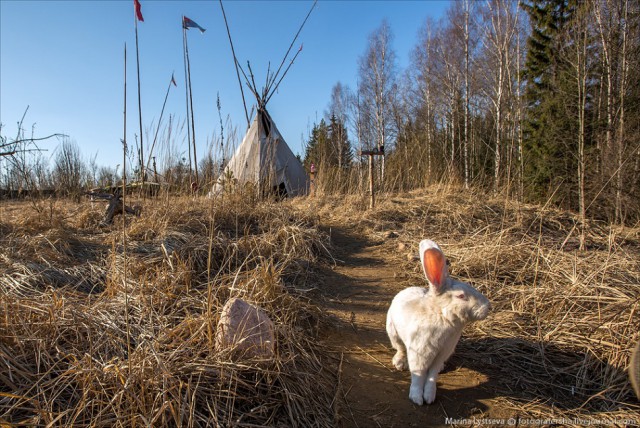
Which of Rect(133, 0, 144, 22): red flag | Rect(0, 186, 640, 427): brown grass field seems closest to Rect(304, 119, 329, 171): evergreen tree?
Rect(0, 186, 640, 427): brown grass field

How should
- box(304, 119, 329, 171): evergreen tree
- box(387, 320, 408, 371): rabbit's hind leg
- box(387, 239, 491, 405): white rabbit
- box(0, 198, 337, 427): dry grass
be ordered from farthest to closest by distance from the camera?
box(304, 119, 329, 171): evergreen tree
box(387, 320, 408, 371): rabbit's hind leg
box(387, 239, 491, 405): white rabbit
box(0, 198, 337, 427): dry grass

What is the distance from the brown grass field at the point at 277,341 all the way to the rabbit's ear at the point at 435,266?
0.44 meters

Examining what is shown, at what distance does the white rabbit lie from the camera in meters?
1.17

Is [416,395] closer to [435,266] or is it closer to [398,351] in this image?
[398,351]

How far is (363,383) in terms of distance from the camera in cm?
135

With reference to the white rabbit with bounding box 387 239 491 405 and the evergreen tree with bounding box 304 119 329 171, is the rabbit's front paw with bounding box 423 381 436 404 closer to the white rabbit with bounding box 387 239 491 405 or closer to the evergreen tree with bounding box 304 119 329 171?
the white rabbit with bounding box 387 239 491 405

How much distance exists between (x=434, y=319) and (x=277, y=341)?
1.90ft

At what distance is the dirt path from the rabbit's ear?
43cm

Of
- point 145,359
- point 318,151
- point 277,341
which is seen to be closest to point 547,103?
point 318,151

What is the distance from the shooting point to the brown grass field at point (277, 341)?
1006mm

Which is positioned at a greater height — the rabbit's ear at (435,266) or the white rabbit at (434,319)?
the rabbit's ear at (435,266)

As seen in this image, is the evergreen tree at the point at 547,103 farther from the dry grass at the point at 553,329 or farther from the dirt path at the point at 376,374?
the dirt path at the point at 376,374

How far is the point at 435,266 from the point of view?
1193 millimetres

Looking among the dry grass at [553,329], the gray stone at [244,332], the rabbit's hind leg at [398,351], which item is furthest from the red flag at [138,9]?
the dry grass at [553,329]
